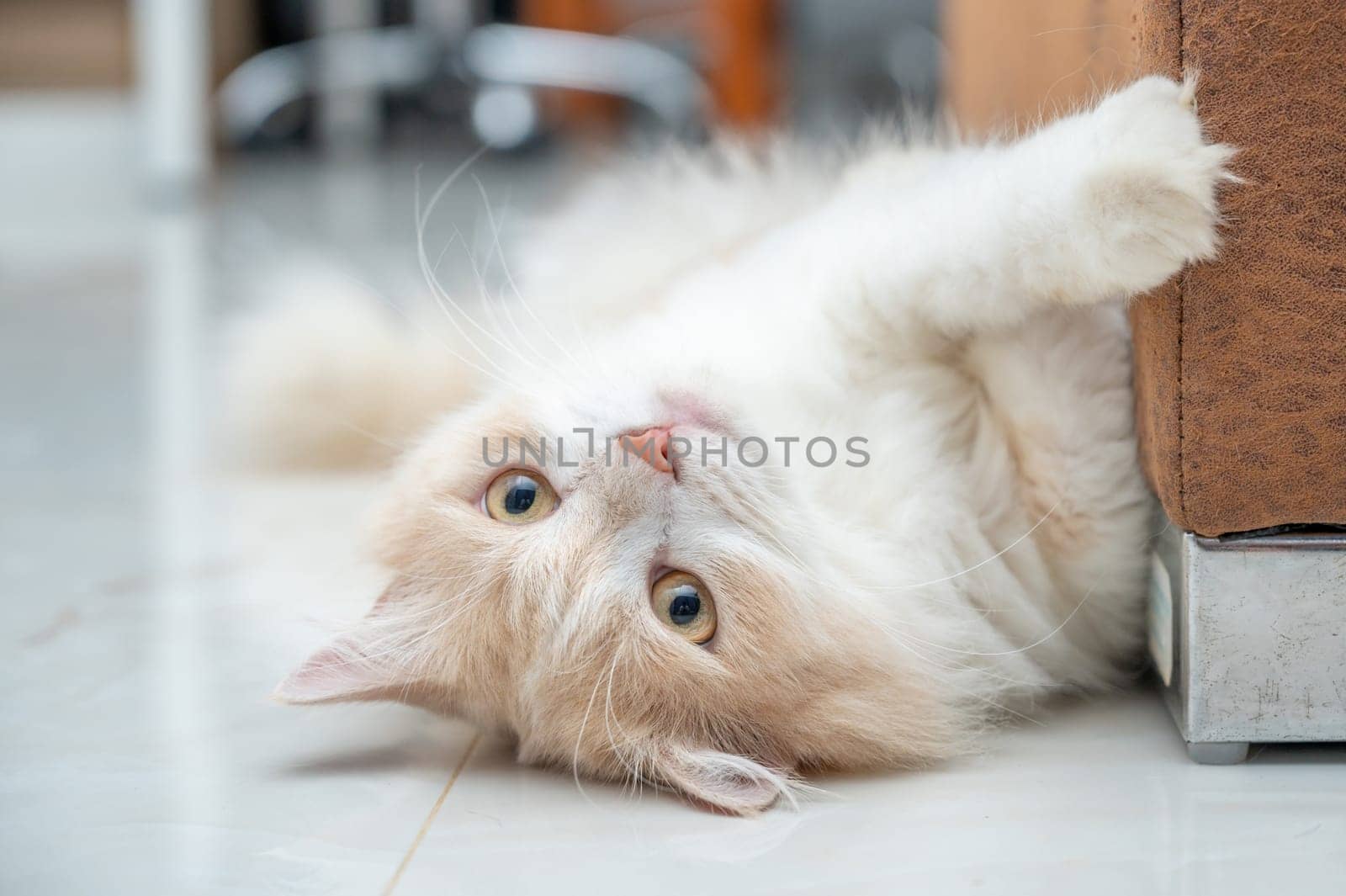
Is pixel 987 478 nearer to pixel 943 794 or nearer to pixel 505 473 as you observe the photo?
pixel 943 794

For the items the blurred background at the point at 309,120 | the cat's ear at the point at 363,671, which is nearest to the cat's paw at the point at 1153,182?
the cat's ear at the point at 363,671

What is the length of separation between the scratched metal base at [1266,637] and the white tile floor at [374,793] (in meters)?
0.04

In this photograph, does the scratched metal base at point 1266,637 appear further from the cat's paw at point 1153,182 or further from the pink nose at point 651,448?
the pink nose at point 651,448

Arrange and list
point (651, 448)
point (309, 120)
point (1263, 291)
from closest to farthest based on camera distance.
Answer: point (1263, 291) → point (651, 448) → point (309, 120)

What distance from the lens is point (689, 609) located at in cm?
103

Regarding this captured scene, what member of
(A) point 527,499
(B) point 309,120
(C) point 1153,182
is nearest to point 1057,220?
(C) point 1153,182

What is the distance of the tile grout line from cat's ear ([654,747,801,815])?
0.58ft

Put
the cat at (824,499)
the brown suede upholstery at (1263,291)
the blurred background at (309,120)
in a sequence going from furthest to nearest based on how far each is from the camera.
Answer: the blurred background at (309,120)
the cat at (824,499)
the brown suede upholstery at (1263,291)

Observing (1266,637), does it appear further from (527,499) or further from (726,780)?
(527,499)

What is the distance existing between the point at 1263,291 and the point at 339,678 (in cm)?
77

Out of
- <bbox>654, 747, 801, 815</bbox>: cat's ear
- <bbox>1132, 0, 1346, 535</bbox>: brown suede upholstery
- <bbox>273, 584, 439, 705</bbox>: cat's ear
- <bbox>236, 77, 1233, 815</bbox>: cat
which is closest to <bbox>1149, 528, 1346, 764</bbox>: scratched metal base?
<bbox>1132, 0, 1346, 535</bbox>: brown suede upholstery

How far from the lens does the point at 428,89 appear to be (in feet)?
18.4

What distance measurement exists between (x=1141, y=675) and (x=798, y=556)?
0.39 metres

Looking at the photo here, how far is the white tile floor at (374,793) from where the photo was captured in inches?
35.2
